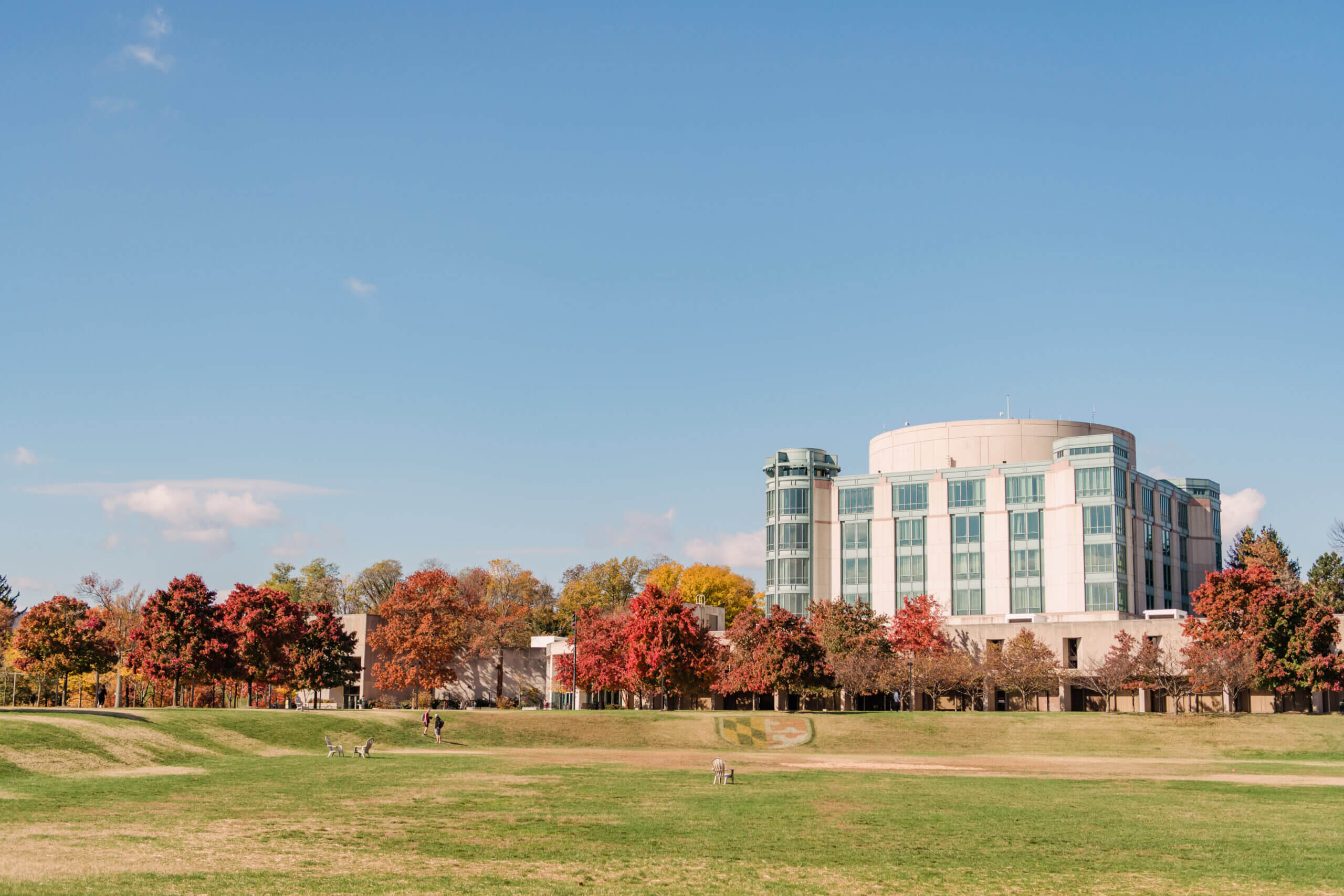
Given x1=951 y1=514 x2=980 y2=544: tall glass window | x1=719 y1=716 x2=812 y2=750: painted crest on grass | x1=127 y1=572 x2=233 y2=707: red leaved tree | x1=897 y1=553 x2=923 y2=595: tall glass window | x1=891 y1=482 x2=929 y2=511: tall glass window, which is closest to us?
x1=719 y1=716 x2=812 y2=750: painted crest on grass

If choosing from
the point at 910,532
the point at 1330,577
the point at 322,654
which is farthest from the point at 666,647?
the point at 1330,577

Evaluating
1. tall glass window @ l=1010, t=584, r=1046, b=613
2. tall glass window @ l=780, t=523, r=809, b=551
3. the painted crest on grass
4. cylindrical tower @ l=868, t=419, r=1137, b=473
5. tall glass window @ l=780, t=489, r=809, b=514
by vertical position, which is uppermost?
cylindrical tower @ l=868, t=419, r=1137, b=473

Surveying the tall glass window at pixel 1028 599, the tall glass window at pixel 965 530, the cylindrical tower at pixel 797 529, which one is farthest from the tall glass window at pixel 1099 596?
the cylindrical tower at pixel 797 529

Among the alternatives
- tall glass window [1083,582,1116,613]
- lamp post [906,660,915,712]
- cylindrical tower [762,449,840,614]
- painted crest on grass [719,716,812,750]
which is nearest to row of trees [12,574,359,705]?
painted crest on grass [719,716,812,750]

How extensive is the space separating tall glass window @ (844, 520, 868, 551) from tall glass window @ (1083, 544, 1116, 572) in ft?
82.5

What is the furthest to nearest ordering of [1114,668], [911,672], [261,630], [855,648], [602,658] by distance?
[602,658] < [911,672] < [855,648] < [1114,668] < [261,630]

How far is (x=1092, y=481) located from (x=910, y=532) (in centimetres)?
2133

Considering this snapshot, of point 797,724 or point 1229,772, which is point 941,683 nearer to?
point 797,724

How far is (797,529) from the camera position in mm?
137500

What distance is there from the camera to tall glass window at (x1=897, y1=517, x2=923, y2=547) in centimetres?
13225

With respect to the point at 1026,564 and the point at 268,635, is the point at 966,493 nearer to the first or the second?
the point at 1026,564

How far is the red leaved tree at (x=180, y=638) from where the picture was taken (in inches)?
3054

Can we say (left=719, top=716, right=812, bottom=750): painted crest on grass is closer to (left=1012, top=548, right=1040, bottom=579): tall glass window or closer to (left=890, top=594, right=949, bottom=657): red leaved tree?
(left=890, top=594, right=949, bottom=657): red leaved tree

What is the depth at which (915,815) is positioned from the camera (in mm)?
31094
